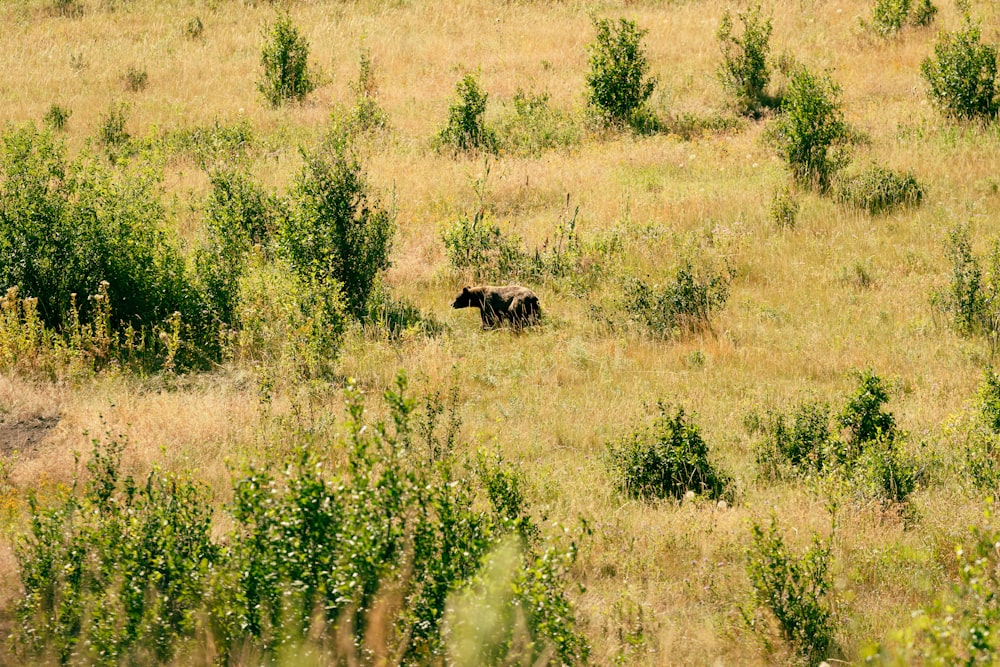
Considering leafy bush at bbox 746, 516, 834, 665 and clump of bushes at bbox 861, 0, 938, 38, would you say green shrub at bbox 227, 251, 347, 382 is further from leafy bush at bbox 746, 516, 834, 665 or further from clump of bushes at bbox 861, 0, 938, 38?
clump of bushes at bbox 861, 0, 938, 38

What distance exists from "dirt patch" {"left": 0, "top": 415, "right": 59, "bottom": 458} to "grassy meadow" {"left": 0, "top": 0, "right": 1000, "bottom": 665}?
0.08 ft

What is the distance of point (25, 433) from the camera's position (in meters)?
8.47

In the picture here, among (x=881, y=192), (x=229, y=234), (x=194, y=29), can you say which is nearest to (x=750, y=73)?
(x=881, y=192)

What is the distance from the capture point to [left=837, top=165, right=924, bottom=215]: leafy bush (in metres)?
13.5

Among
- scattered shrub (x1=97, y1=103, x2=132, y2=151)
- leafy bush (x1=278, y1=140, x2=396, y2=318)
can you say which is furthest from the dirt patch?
scattered shrub (x1=97, y1=103, x2=132, y2=151)

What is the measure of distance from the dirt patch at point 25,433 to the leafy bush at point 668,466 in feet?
15.6

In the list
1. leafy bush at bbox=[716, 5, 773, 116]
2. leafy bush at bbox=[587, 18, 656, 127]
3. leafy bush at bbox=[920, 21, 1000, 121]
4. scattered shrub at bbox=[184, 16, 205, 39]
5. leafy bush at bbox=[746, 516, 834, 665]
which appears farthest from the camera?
scattered shrub at bbox=[184, 16, 205, 39]

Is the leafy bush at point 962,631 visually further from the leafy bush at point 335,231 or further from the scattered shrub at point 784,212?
the scattered shrub at point 784,212

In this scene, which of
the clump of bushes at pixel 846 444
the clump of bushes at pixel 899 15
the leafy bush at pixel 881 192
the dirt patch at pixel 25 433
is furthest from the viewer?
the clump of bushes at pixel 899 15

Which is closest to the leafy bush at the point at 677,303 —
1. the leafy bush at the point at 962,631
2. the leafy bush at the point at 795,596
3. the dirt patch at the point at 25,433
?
the leafy bush at the point at 795,596

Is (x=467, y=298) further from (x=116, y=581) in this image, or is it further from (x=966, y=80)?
(x=966, y=80)

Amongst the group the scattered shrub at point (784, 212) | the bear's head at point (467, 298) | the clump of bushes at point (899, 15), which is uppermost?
the clump of bushes at point (899, 15)

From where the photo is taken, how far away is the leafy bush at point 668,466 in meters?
7.66

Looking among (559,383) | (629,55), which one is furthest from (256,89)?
(559,383)
